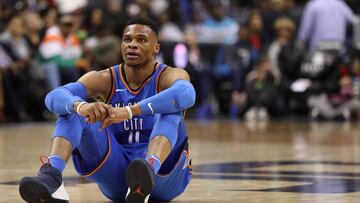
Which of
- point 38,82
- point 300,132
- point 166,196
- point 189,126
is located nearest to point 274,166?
point 166,196

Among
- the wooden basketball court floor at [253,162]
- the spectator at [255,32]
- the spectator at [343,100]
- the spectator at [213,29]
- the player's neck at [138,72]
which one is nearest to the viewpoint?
the player's neck at [138,72]

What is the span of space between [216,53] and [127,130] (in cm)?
1306

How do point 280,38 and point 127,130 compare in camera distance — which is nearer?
point 127,130

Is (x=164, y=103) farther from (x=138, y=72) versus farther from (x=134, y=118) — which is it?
(x=138, y=72)

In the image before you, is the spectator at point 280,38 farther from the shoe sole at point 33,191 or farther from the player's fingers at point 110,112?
the shoe sole at point 33,191

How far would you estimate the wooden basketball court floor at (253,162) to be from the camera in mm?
5918

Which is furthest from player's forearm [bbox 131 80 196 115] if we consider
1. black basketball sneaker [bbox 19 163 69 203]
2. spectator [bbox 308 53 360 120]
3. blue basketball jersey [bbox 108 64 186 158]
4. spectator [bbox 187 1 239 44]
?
spectator [bbox 187 1 239 44]

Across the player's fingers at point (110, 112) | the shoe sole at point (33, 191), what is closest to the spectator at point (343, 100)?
the player's fingers at point (110, 112)

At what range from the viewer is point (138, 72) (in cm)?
548

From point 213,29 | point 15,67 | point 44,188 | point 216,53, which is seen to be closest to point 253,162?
point 44,188

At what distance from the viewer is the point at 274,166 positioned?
325 inches

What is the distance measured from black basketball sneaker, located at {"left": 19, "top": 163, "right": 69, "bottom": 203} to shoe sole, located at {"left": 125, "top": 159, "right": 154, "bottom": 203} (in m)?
0.38

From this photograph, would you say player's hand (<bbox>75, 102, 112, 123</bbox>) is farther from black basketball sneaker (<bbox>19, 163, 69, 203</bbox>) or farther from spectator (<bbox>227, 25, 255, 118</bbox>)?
spectator (<bbox>227, 25, 255, 118</bbox>)

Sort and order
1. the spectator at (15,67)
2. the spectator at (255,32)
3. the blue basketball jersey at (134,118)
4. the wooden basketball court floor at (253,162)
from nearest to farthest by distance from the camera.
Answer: the blue basketball jersey at (134,118) → the wooden basketball court floor at (253,162) → the spectator at (15,67) → the spectator at (255,32)
